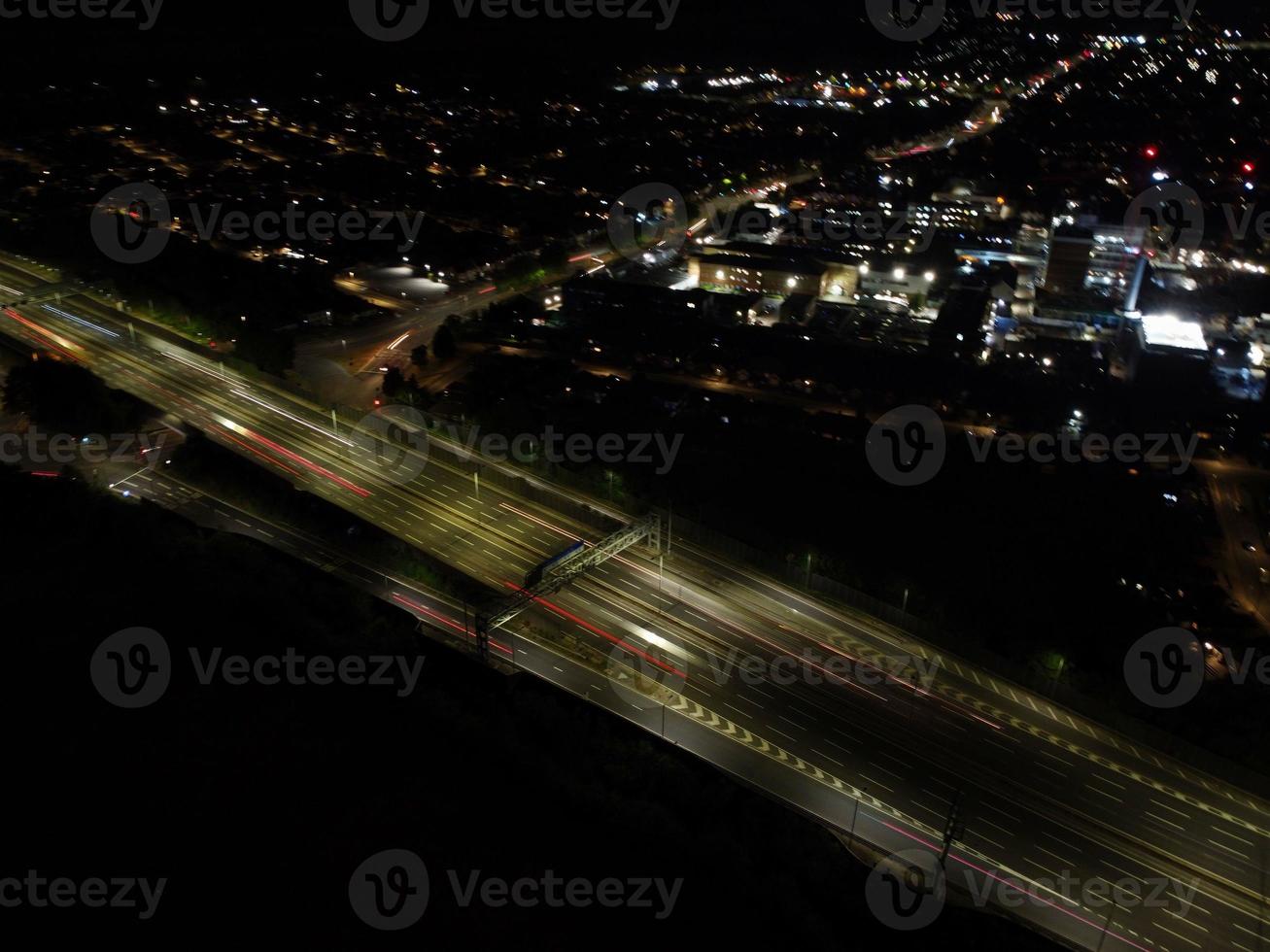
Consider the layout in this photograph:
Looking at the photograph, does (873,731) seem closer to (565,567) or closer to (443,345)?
(565,567)

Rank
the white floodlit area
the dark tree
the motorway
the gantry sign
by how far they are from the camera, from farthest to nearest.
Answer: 1. the white floodlit area
2. the dark tree
3. the gantry sign
4. the motorway

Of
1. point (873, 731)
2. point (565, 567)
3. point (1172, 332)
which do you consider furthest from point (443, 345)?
point (1172, 332)

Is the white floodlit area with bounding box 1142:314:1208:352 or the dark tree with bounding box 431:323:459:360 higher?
the white floodlit area with bounding box 1142:314:1208:352

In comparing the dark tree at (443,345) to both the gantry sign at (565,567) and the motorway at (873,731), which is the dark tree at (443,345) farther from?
the gantry sign at (565,567)

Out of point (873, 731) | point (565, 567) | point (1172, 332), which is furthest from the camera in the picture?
point (1172, 332)

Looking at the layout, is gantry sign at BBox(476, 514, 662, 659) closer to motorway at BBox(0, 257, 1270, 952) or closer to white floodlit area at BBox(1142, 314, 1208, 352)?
motorway at BBox(0, 257, 1270, 952)

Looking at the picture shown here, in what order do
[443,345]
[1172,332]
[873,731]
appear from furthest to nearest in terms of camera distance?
1. [1172,332]
2. [443,345]
3. [873,731]

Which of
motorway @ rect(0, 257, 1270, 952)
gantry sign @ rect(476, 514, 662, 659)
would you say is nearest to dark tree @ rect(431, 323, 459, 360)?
motorway @ rect(0, 257, 1270, 952)

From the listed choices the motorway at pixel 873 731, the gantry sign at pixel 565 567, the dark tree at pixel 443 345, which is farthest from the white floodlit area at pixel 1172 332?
the dark tree at pixel 443 345
